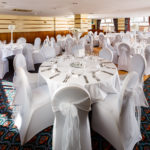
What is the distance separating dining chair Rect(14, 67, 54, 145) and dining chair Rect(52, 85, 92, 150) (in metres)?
0.61

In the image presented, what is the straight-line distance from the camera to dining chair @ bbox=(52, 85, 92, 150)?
134 centimetres

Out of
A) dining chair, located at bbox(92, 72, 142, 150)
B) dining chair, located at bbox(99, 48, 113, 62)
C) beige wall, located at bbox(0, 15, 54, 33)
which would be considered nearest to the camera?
dining chair, located at bbox(92, 72, 142, 150)

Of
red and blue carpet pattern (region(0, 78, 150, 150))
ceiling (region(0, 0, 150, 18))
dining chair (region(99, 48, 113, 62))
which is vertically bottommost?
red and blue carpet pattern (region(0, 78, 150, 150))

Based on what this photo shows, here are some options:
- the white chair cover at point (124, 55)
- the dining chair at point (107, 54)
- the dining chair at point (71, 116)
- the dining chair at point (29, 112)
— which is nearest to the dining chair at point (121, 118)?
the dining chair at point (71, 116)

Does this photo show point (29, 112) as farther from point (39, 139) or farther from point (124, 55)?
point (124, 55)

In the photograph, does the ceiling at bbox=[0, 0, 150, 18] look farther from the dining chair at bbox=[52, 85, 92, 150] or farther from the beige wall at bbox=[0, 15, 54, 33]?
the dining chair at bbox=[52, 85, 92, 150]

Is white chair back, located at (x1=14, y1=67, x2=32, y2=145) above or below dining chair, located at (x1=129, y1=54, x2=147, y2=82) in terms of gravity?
below

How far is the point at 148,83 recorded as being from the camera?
4133mm

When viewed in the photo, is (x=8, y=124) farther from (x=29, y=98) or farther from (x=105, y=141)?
(x=105, y=141)

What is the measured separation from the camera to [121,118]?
1728mm

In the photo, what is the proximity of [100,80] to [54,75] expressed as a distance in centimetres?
75

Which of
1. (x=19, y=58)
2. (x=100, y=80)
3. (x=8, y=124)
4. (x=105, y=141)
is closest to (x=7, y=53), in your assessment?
(x=19, y=58)

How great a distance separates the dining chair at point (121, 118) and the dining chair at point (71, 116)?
1.32 feet

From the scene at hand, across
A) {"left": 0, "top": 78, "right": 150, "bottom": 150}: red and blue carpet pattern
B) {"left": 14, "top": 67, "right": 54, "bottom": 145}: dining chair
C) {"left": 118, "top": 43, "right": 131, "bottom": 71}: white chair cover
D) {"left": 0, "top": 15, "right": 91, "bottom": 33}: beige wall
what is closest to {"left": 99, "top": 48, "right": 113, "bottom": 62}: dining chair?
{"left": 118, "top": 43, "right": 131, "bottom": 71}: white chair cover
